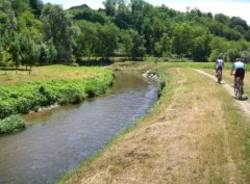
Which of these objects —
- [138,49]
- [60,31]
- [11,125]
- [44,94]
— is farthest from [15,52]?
[138,49]

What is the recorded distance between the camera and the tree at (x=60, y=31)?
12119 centimetres

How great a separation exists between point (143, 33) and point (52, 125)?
15734 centimetres

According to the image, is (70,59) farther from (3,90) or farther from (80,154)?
(80,154)

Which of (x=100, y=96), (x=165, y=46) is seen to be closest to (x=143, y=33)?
(x=165, y=46)

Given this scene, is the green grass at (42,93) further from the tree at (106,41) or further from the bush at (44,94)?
the tree at (106,41)

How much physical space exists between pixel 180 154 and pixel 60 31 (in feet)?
340

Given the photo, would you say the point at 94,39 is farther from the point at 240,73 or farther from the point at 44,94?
the point at 240,73

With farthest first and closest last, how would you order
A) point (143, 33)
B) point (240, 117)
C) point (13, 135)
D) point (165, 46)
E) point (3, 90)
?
point (143, 33)
point (165, 46)
point (3, 90)
point (13, 135)
point (240, 117)

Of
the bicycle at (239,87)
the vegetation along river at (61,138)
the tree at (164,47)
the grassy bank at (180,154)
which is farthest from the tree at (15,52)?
the tree at (164,47)

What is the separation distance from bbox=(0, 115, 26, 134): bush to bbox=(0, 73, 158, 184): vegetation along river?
77 centimetres

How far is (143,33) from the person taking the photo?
19625 centimetres

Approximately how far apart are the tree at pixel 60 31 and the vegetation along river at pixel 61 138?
211ft

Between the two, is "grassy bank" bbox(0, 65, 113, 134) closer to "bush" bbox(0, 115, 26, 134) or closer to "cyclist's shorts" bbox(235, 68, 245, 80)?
"bush" bbox(0, 115, 26, 134)

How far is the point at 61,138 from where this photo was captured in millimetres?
35594
